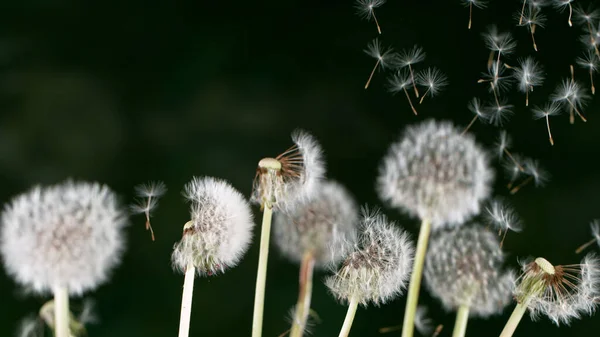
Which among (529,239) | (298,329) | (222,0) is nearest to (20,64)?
(222,0)

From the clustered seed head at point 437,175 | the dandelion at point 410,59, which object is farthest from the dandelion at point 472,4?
the clustered seed head at point 437,175

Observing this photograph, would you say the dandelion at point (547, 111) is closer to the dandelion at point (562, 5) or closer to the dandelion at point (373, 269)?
the dandelion at point (562, 5)

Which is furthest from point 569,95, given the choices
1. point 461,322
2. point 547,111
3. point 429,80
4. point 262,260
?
point 262,260

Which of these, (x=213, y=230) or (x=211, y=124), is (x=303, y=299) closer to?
(x=213, y=230)

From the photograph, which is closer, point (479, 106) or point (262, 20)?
point (479, 106)

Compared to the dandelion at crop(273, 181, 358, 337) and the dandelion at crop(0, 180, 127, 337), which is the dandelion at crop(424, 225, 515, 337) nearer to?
the dandelion at crop(273, 181, 358, 337)

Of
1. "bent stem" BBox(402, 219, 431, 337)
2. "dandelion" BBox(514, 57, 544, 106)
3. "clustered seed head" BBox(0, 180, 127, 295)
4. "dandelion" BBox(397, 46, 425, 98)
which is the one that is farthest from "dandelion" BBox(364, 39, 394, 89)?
"clustered seed head" BBox(0, 180, 127, 295)

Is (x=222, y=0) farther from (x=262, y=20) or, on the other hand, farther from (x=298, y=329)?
(x=298, y=329)
